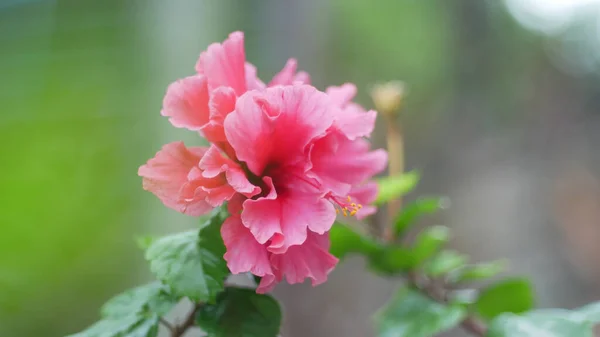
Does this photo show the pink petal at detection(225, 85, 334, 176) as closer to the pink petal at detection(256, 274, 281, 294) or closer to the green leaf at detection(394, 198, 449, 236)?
the pink petal at detection(256, 274, 281, 294)

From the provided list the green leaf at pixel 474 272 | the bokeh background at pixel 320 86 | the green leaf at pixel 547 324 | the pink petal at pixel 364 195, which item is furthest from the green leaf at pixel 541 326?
the bokeh background at pixel 320 86

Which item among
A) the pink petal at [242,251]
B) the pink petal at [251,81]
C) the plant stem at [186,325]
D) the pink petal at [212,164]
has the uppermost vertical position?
the pink petal at [251,81]

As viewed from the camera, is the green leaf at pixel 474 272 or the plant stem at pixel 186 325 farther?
the green leaf at pixel 474 272

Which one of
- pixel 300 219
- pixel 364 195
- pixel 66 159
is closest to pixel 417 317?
pixel 364 195

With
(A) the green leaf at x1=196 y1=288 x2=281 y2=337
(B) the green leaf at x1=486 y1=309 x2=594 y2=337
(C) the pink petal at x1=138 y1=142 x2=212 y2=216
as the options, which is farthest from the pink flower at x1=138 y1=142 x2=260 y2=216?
(B) the green leaf at x1=486 y1=309 x2=594 y2=337

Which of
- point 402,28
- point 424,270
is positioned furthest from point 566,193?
point 424,270

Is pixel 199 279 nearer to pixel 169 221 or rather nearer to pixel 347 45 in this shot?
pixel 169 221

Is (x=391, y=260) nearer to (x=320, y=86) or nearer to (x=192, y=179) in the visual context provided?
(x=192, y=179)

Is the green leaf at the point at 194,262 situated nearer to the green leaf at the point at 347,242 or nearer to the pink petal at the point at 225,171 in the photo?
the pink petal at the point at 225,171
